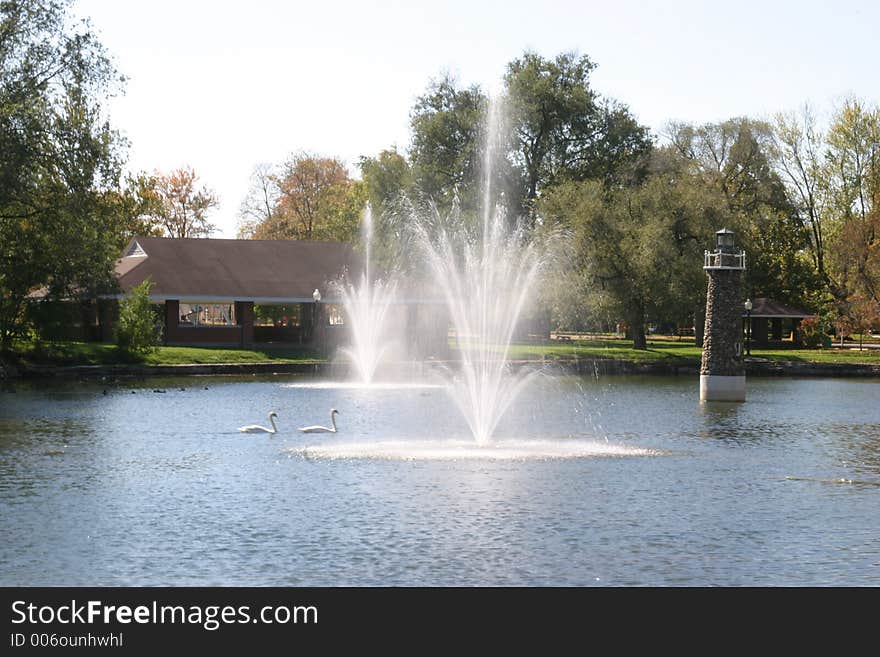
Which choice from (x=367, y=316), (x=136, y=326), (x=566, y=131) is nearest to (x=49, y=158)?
(x=136, y=326)

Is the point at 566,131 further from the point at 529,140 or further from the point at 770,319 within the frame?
the point at 770,319

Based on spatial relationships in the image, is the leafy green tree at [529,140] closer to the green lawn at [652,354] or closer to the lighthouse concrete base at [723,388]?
the green lawn at [652,354]

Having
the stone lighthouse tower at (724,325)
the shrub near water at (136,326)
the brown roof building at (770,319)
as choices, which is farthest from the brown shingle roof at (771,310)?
the shrub near water at (136,326)

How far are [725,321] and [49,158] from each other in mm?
29066

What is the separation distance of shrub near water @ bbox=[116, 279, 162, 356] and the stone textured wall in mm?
29033

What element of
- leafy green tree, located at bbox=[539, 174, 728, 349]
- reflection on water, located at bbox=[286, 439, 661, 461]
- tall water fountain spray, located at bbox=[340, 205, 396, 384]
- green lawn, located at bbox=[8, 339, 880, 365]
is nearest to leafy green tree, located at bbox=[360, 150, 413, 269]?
tall water fountain spray, located at bbox=[340, 205, 396, 384]

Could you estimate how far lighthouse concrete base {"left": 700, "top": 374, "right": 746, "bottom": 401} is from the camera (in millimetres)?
45031

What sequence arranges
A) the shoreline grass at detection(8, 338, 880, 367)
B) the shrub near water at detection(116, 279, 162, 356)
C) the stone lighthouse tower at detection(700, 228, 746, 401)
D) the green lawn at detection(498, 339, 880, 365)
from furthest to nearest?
the green lawn at detection(498, 339, 880, 365), the shrub near water at detection(116, 279, 162, 356), the shoreline grass at detection(8, 338, 880, 367), the stone lighthouse tower at detection(700, 228, 746, 401)

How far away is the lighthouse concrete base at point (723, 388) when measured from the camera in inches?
1773

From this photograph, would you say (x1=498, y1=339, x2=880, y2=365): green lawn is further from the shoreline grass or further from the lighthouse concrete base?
the lighthouse concrete base

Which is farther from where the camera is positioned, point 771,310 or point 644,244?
point 771,310

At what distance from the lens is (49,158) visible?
50.2 metres
